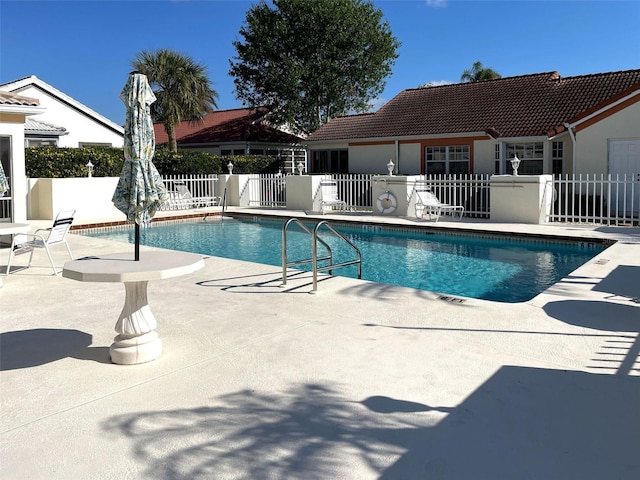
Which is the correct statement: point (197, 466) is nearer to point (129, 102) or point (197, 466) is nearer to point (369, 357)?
point (369, 357)

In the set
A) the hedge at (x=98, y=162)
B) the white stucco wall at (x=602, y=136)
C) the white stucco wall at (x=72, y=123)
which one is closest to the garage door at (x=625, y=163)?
the white stucco wall at (x=602, y=136)

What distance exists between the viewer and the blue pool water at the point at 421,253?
963 cm

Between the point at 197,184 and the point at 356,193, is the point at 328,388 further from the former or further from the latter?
the point at 197,184

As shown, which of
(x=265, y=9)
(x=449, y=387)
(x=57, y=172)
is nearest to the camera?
(x=449, y=387)

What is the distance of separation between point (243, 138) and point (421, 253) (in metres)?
23.2

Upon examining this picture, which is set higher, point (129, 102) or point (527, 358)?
point (129, 102)

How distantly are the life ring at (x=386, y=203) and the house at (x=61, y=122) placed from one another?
13.2 m

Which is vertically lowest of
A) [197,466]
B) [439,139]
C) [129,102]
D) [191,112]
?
[197,466]

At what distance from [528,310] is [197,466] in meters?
4.37

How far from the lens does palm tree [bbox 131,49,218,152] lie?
2942 centimetres

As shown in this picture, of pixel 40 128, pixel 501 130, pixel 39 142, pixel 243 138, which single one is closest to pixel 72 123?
pixel 39 142

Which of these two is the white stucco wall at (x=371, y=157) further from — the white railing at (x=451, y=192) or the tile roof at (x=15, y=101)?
the tile roof at (x=15, y=101)

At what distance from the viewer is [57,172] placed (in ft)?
67.0

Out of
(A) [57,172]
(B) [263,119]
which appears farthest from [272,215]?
(B) [263,119]
